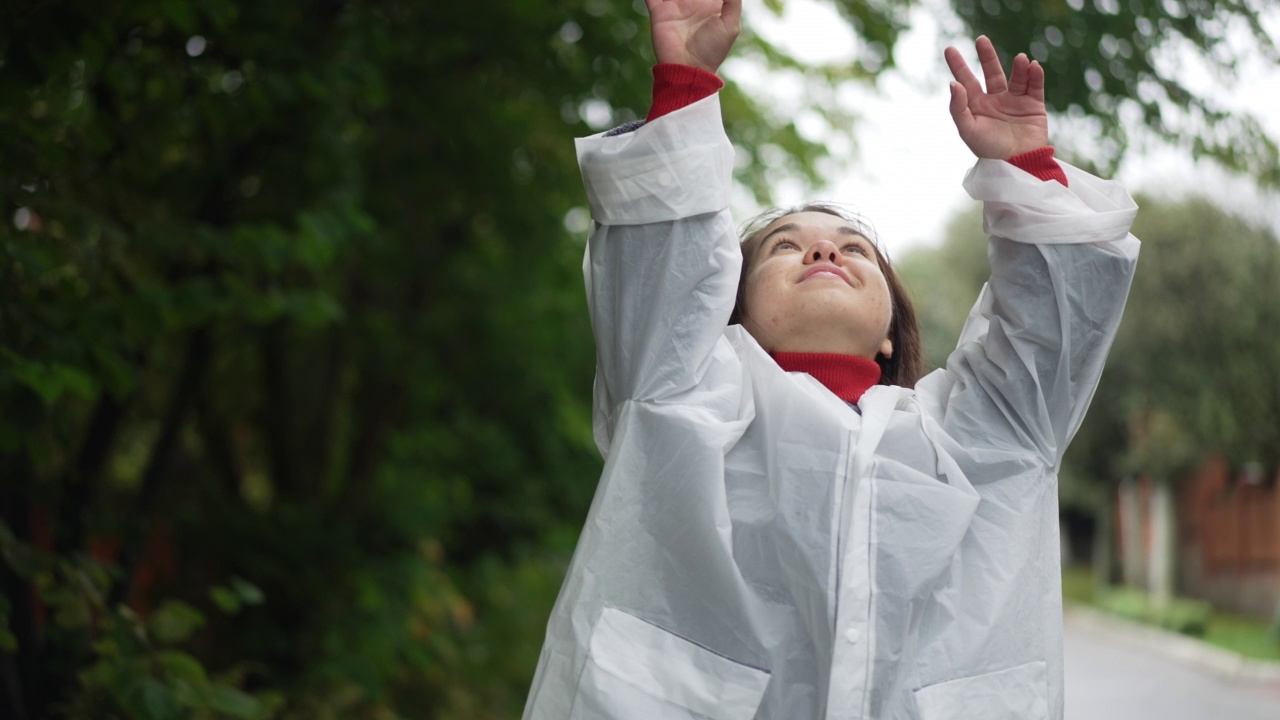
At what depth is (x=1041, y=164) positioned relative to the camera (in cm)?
202

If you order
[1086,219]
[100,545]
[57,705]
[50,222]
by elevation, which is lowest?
[100,545]

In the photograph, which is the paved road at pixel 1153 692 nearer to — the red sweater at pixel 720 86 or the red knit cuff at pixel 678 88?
the red sweater at pixel 720 86

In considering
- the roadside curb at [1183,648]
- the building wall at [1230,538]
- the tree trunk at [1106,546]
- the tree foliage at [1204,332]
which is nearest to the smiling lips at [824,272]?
the roadside curb at [1183,648]

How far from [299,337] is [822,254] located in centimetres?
607

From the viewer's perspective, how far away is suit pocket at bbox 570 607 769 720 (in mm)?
1797

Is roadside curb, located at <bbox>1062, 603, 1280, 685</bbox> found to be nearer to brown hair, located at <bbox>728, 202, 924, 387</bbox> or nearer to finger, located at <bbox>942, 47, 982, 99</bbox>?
Result: brown hair, located at <bbox>728, 202, 924, 387</bbox>

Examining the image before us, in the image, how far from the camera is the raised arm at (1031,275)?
1958mm

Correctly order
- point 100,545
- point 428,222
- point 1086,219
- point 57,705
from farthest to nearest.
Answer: point 428,222
point 100,545
point 57,705
point 1086,219

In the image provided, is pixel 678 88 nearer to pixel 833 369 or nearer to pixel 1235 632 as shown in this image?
pixel 833 369

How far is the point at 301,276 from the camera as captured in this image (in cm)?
648

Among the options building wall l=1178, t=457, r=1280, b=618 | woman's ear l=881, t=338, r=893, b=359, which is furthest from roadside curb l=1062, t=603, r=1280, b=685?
woman's ear l=881, t=338, r=893, b=359

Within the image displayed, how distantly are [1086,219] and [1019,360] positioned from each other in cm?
23

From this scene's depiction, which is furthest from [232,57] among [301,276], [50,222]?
[301,276]

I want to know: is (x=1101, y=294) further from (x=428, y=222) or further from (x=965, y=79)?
(x=428, y=222)
